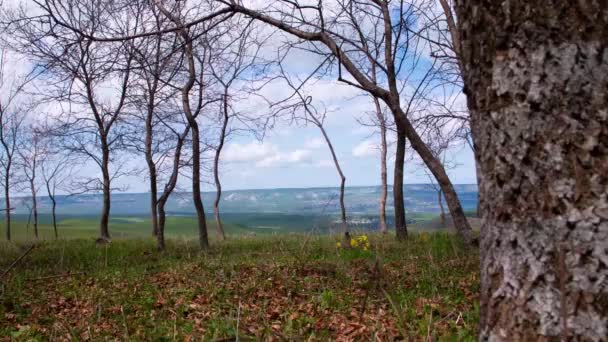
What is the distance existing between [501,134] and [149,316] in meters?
4.80

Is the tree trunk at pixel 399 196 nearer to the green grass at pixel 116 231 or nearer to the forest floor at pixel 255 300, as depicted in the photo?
the forest floor at pixel 255 300

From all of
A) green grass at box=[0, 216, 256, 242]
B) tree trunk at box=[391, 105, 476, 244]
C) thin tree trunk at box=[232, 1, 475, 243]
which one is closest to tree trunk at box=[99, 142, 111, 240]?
green grass at box=[0, 216, 256, 242]

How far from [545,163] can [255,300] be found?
483cm

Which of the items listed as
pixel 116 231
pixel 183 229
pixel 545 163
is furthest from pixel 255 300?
pixel 183 229

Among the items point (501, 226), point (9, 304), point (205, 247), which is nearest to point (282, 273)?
point (9, 304)

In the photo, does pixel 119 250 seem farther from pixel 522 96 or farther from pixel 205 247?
pixel 522 96

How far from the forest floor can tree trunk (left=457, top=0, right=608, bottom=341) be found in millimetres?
1293

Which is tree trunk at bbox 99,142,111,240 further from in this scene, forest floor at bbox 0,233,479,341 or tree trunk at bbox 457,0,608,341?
tree trunk at bbox 457,0,608,341

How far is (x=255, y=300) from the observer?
5.94 m

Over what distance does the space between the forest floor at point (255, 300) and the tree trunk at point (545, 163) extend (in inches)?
50.9

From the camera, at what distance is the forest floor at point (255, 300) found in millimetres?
4254

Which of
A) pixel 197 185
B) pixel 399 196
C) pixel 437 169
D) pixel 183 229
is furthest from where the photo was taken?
pixel 183 229

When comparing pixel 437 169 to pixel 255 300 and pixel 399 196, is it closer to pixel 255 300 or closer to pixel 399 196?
pixel 255 300

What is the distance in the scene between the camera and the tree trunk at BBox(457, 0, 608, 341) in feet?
4.99
